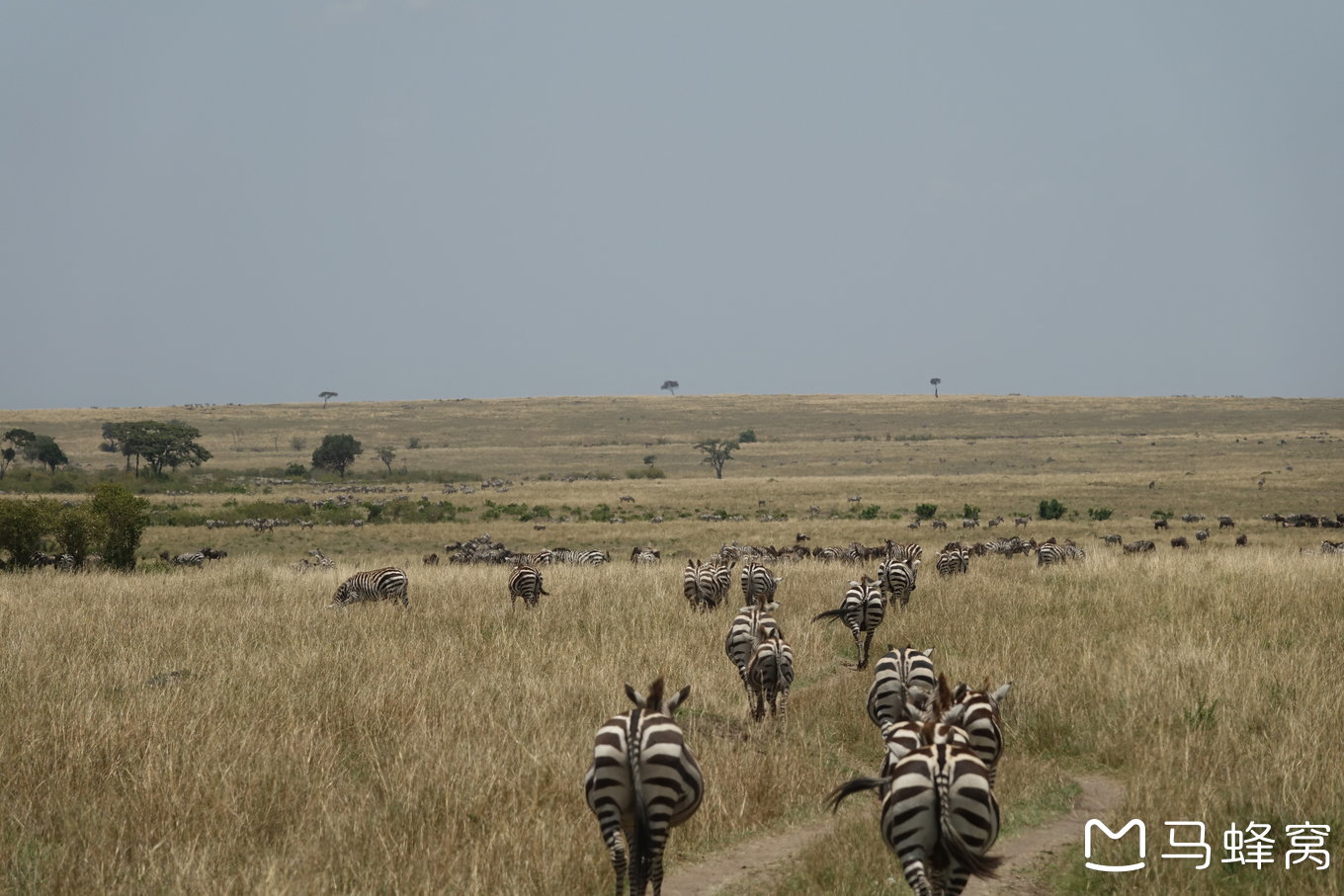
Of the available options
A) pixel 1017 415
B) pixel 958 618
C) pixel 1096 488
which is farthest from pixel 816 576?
pixel 1017 415

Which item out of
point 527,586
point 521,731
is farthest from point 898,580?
point 521,731

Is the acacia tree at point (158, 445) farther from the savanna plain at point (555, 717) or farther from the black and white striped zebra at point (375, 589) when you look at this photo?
the black and white striped zebra at point (375, 589)

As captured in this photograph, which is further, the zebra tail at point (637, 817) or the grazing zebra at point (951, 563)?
the grazing zebra at point (951, 563)

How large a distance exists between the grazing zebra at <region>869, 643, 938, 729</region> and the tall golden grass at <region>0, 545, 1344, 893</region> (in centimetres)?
58

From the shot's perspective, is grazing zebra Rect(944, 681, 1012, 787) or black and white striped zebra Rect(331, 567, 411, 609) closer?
grazing zebra Rect(944, 681, 1012, 787)

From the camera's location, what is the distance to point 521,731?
31.1 feet

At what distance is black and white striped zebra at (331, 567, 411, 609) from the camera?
60.3ft

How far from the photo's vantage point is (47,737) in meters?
8.79

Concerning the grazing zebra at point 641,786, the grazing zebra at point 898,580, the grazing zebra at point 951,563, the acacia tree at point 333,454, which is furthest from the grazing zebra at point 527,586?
the acacia tree at point 333,454

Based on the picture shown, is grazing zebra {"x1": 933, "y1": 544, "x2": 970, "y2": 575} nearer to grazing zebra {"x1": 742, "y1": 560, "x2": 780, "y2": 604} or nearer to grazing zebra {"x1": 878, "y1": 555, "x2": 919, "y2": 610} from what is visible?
grazing zebra {"x1": 878, "y1": 555, "x2": 919, "y2": 610}

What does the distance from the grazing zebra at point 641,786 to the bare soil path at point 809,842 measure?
40.2 inches

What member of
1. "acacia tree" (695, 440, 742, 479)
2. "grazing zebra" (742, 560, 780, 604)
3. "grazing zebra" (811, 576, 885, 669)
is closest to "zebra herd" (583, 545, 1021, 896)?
"grazing zebra" (811, 576, 885, 669)

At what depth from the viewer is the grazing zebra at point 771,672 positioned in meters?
9.74

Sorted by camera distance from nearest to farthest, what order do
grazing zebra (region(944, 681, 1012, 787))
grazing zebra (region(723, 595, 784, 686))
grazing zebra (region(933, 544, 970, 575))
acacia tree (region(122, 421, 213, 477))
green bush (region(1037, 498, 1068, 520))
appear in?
1. grazing zebra (region(944, 681, 1012, 787))
2. grazing zebra (region(723, 595, 784, 686))
3. grazing zebra (region(933, 544, 970, 575))
4. green bush (region(1037, 498, 1068, 520))
5. acacia tree (region(122, 421, 213, 477))
